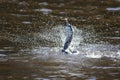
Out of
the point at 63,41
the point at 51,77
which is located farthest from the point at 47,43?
the point at 51,77

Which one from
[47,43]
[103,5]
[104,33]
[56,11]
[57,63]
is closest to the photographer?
[57,63]

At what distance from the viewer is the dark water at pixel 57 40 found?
10531 millimetres

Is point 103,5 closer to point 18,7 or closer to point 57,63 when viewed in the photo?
point 18,7

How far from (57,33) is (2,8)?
13.8 ft

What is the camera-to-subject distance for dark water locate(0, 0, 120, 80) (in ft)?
34.6

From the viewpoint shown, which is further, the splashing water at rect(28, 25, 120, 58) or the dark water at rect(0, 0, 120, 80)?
the splashing water at rect(28, 25, 120, 58)

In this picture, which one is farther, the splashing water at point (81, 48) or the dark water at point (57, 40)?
the splashing water at point (81, 48)

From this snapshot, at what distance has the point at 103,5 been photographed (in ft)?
60.3

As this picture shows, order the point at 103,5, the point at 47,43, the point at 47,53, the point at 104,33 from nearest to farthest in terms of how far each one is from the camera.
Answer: the point at 47,53 → the point at 47,43 → the point at 104,33 → the point at 103,5

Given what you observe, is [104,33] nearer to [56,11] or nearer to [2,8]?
[56,11]

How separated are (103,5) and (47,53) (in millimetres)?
7079

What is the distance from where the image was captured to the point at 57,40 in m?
13.1

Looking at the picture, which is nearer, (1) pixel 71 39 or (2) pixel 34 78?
(2) pixel 34 78

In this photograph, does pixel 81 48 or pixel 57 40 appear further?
pixel 57 40
